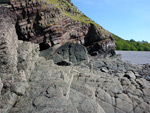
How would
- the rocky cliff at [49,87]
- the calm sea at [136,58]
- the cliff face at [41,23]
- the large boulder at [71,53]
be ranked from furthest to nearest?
the calm sea at [136,58] → the large boulder at [71,53] → the cliff face at [41,23] → the rocky cliff at [49,87]

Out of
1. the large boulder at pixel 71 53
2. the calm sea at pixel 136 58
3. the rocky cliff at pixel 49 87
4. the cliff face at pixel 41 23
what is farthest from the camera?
the calm sea at pixel 136 58

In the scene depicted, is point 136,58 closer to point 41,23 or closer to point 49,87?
point 41,23

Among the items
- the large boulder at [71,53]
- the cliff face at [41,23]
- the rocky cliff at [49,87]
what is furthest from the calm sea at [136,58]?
the rocky cliff at [49,87]

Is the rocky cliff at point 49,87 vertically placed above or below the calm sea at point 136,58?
above

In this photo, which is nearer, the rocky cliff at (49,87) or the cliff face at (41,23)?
the rocky cliff at (49,87)

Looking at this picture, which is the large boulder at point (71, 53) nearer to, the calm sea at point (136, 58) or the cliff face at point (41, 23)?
the cliff face at point (41, 23)

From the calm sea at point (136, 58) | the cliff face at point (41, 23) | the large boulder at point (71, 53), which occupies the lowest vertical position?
the calm sea at point (136, 58)

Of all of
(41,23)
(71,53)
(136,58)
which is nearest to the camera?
(41,23)

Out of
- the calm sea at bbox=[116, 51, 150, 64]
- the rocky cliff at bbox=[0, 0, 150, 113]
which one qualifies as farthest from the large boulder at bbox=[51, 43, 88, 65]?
the calm sea at bbox=[116, 51, 150, 64]

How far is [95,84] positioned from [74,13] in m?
23.7

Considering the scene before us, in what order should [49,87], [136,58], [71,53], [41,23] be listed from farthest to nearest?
[136,58] → [71,53] → [41,23] → [49,87]

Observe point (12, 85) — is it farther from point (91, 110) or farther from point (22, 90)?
point (91, 110)

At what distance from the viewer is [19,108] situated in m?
5.45

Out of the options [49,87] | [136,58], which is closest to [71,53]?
[49,87]
